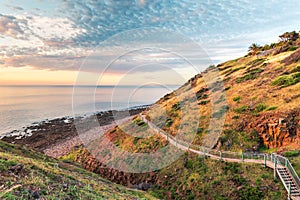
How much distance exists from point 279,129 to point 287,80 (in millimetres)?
12935

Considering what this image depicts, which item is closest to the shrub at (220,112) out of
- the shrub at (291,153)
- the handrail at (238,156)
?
the handrail at (238,156)

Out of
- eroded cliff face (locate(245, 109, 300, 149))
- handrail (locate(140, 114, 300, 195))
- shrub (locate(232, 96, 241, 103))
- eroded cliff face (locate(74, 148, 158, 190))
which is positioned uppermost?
shrub (locate(232, 96, 241, 103))

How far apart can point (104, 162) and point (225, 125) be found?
19098mm

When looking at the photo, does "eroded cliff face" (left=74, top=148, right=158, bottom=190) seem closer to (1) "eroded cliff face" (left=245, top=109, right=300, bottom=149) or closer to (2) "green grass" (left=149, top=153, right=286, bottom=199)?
(2) "green grass" (left=149, top=153, right=286, bottom=199)

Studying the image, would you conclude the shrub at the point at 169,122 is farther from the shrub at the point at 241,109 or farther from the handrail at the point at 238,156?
the shrub at the point at 241,109

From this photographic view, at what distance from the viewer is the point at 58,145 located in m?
55.8

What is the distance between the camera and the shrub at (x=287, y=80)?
32.4 meters

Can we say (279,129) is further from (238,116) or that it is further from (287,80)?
(287,80)

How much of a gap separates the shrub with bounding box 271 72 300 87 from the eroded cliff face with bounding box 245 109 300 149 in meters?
9.17

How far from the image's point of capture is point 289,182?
16.5m

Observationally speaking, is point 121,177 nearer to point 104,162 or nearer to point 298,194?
point 104,162

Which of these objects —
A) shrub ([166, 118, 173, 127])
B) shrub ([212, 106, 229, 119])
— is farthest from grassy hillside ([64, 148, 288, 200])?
shrub ([166, 118, 173, 127])

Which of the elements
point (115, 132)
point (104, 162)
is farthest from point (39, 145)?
point (104, 162)

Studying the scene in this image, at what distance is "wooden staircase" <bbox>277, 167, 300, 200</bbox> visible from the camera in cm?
1576
